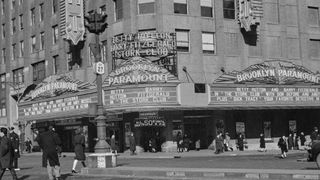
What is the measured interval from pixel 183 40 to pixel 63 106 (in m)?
12.2

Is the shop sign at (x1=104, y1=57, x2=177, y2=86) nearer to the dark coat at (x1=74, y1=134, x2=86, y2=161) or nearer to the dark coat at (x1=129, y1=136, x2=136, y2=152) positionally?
the dark coat at (x1=129, y1=136, x2=136, y2=152)

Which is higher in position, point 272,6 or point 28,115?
point 272,6

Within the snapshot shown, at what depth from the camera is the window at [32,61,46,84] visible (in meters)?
59.5

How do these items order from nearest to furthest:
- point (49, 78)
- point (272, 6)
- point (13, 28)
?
point (272, 6), point (49, 78), point (13, 28)

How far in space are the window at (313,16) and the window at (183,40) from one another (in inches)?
528

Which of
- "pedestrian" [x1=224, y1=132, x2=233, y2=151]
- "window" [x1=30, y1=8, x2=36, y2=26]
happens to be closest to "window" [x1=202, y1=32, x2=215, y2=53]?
"pedestrian" [x1=224, y1=132, x2=233, y2=151]

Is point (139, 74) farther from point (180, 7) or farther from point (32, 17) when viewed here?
point (32, 17)

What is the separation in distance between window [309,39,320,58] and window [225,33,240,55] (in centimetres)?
833

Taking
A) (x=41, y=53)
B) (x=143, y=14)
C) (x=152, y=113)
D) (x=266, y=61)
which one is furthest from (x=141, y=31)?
(x=41, y=53)

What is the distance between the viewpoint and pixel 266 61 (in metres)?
47.4

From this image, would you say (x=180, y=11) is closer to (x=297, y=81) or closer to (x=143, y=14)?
(x=143, y=14)

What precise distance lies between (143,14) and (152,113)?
8367 mm

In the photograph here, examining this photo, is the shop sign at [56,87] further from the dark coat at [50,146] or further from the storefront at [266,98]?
the dark coat at [50,146]

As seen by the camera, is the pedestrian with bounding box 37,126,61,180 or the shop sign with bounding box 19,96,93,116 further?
the shop sign with bounding box 19,96,93,116
